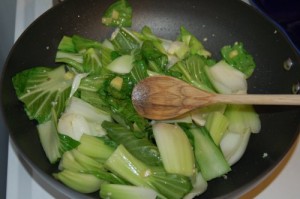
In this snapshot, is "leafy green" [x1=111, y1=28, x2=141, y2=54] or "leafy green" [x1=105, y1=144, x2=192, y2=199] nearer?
"leafy green" [x1=105, y1=144, x2=192, y2=199]

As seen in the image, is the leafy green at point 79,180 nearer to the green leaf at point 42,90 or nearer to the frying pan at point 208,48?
the frying pan at point 208,48

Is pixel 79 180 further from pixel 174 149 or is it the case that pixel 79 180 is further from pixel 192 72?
pixel 192 72

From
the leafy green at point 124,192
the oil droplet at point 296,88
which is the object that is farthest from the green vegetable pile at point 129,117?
the oil droplet at point 296,88

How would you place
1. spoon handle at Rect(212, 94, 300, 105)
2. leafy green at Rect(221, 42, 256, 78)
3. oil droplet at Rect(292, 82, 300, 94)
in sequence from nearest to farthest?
spoon handle at Rect(212, 94, 300, 105)
oil droplet at Rect(292, 82, 300, 94)
leafy green at Rect(221, 42, 256, 78)

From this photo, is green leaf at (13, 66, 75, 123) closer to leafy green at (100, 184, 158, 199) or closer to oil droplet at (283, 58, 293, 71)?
leafy green at (100, 184, 158, 199)

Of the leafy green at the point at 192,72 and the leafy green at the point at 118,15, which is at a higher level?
the leafy green at the point at 118,15

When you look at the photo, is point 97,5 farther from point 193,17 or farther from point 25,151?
point 25,151

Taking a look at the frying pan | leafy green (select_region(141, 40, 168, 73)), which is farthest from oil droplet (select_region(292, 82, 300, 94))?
leafy green (select_region(141, 40, 168, 73))
